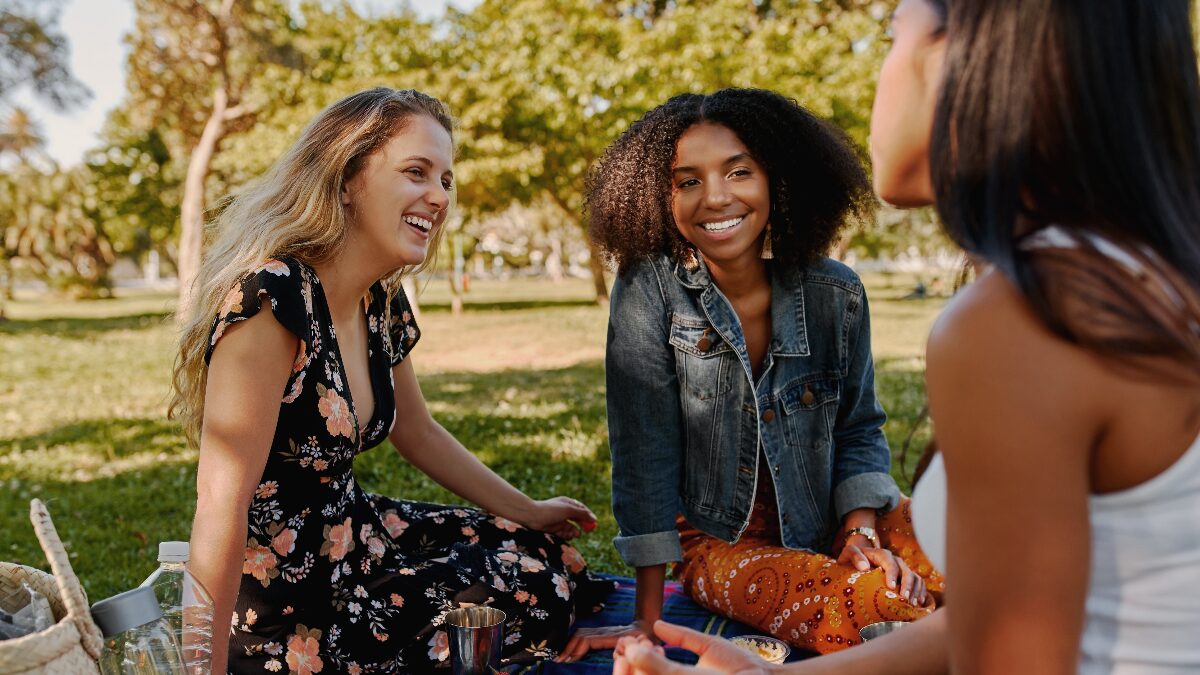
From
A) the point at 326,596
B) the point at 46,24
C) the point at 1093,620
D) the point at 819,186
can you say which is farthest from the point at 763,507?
the point at 46,24

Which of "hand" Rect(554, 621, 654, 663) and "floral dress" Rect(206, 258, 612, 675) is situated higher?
"floral dress" Rect(206, 258, 612, 675)

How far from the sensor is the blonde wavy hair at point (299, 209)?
297 centimetres

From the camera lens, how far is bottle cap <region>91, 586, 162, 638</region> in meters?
Answer: 1.77

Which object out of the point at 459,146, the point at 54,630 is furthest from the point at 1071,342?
the point at 459,146

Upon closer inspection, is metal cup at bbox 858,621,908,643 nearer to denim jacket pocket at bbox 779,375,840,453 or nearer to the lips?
denim jacket pocket at bbox 779,375,840,453

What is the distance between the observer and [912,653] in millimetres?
1684

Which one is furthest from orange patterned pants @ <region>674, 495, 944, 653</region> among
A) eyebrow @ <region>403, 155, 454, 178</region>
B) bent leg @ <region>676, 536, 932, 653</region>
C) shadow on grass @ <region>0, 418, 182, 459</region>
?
shadow on grass @ <region>0, 418, 182, 459</region>

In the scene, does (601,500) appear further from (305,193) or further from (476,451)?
(305,193)

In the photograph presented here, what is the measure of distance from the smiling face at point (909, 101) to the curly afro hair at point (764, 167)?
1895 millimetres

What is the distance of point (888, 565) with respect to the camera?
312 cm

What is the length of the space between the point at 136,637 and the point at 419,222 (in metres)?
1.69

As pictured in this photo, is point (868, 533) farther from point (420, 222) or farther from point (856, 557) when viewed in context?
point (420, 222)

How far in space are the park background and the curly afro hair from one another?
9.26 feet

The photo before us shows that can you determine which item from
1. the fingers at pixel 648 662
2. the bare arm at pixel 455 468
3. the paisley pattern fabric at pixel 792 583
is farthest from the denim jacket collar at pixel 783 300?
the fingers at pixel 648 662
